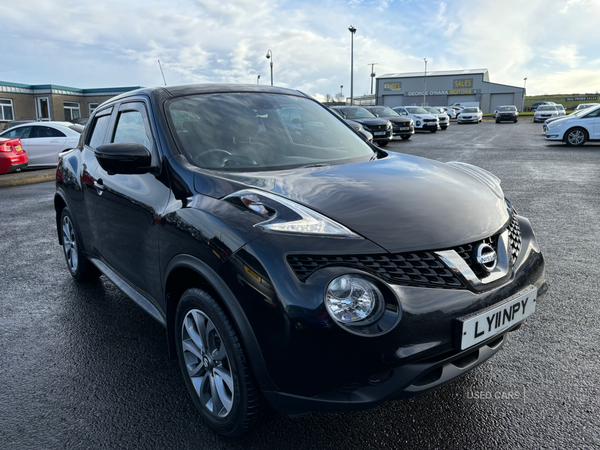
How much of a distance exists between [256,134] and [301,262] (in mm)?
1512

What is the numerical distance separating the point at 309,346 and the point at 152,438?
1.05 m

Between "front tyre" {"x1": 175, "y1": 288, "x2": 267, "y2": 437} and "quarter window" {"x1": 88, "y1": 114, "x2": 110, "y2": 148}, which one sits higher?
"quarter window" {"x1": 88, "y1": 114, "x2": 110, "y2": 148}

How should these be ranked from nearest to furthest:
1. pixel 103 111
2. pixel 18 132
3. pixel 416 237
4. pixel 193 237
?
pixel 416 237 < pixel 193 237 < pixel 103 111 < pixel 18 132

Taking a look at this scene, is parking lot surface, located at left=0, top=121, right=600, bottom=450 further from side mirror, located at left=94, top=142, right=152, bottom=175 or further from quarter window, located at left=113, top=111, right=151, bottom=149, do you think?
quarter window, located at left=113, top=111, right=151, bottom=149

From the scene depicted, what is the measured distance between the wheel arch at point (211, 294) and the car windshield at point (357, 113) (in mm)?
19314

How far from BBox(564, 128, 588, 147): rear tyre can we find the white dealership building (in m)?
63.5

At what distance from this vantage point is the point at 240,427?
2.20 m

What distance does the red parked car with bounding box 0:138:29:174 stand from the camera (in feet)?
41.4

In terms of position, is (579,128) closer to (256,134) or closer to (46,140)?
(46,140)

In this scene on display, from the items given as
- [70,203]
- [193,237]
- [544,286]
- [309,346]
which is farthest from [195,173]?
[70,203]

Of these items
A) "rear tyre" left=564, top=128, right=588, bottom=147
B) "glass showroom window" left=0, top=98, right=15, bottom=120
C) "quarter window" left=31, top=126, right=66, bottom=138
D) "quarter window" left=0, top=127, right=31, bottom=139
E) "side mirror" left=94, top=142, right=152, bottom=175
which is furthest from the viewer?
"glass showroom window" left=0, top=98, right=15, bottom=120

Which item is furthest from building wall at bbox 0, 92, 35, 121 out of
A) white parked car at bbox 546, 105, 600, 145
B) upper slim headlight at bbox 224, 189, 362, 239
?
upper slim headlight at bbox 224, 189, 362, 239

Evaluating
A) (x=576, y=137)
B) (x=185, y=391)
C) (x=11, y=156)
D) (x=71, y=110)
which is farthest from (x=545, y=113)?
(x=185, y=391)

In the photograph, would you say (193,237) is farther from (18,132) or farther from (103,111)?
(18,132)
